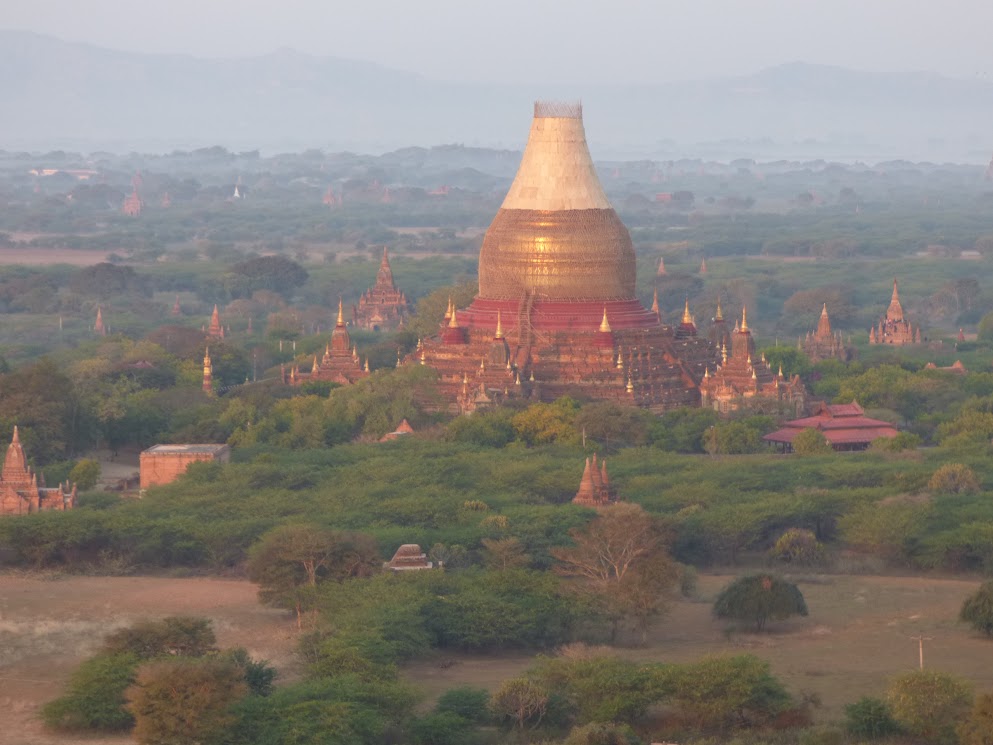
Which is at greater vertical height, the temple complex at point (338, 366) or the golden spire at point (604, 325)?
the golden spire at point (604, 325)

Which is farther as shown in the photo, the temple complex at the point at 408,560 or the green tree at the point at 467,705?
the temple complex at the point at 408,560

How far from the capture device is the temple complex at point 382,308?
333ft

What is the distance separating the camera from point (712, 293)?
114 metres

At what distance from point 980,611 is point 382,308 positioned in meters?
60.6

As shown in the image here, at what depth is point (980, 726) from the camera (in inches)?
1422

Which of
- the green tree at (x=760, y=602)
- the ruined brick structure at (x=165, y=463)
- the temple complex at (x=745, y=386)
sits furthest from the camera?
the temple complex at (x=745, y=386)

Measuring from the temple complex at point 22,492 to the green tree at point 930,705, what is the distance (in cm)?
1838

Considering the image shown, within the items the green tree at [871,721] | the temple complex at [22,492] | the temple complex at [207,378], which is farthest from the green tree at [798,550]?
the temple complex at [207,378]

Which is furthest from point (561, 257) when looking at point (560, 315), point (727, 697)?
point (727, 697)

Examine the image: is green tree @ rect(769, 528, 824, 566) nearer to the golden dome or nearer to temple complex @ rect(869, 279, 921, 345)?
the golden dome

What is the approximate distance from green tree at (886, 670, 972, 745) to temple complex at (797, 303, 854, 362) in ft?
127

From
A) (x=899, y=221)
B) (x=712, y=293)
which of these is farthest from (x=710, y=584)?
(x=899, y=221)

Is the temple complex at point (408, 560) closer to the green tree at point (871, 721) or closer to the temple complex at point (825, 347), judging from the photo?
the green tree at point (871, 721)

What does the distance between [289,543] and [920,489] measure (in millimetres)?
12986
